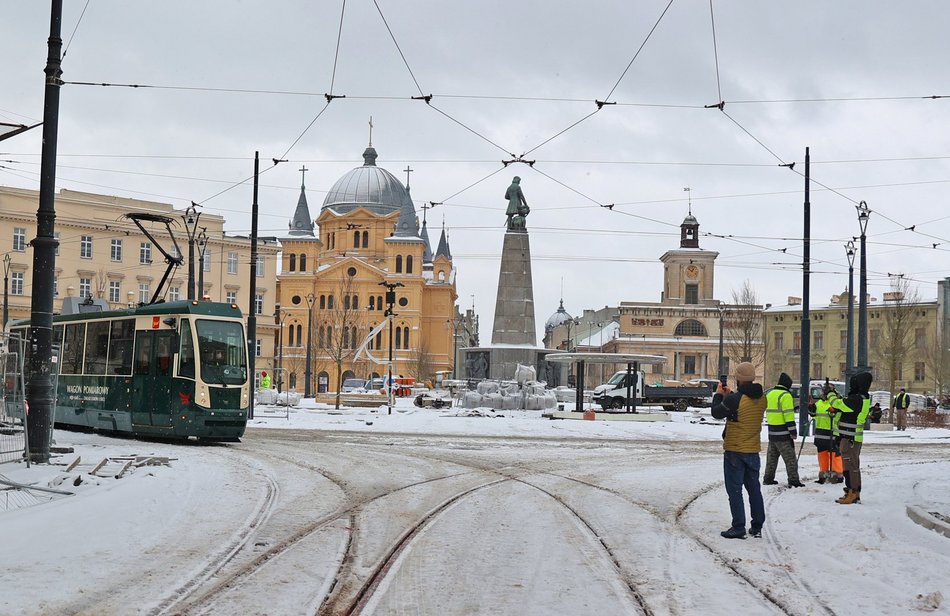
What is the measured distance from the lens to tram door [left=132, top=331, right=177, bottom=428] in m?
21.0

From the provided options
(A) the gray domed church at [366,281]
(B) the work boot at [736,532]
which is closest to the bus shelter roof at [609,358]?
(B) the work boot at [736,532]

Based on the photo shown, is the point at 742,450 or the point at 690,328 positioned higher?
the point at 690,328

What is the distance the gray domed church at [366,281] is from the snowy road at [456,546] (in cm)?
8383

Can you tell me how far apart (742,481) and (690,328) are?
105343 mm

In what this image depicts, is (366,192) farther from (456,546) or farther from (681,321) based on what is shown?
(456,546)

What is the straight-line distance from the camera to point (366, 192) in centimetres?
11156

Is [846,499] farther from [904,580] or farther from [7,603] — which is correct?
[7,603]

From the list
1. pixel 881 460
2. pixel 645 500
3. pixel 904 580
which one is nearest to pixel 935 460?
pixel 881 460

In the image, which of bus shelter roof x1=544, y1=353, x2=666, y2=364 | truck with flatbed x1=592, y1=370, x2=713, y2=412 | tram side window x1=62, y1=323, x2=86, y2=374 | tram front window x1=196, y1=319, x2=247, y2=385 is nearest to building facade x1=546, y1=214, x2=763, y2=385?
truck with flatbed x1=592, y1=370, x2=713, y2=412

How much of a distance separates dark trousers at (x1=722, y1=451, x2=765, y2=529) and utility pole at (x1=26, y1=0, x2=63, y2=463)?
31.3 feet

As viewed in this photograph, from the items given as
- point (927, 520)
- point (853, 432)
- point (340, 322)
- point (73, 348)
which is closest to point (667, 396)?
point (73, 348)

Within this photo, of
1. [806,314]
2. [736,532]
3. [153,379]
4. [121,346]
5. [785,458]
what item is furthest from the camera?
[806,314]

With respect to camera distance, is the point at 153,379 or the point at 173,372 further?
the point at 153,379

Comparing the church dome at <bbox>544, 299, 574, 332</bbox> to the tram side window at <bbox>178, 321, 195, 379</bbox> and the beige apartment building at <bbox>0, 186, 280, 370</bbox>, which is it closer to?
the beige apartment building at <bbox>0, 186, 280, 370</bbox>
